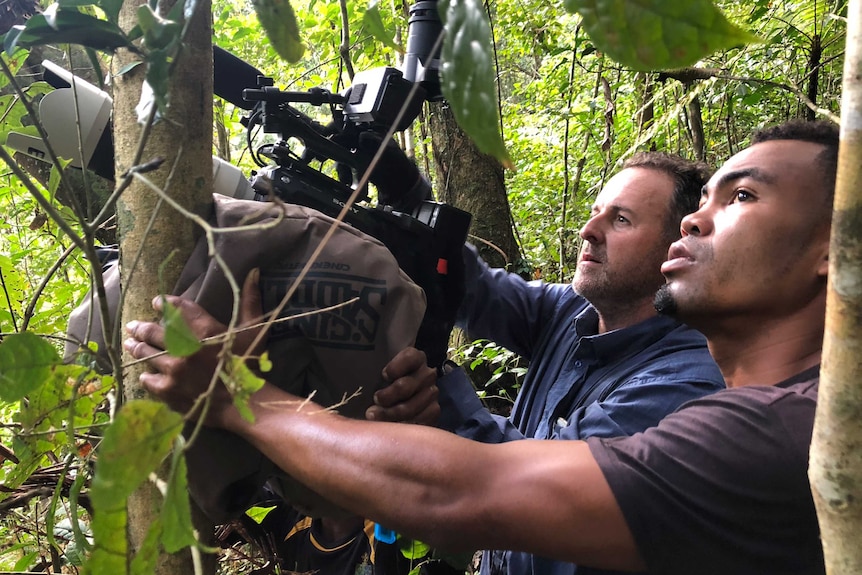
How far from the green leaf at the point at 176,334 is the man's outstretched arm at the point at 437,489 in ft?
1.47

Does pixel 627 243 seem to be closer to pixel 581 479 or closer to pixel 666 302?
pixel 666 302

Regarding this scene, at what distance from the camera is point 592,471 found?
3.05 ft

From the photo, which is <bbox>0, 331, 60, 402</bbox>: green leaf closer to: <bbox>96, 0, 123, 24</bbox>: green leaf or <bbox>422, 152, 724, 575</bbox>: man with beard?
<bbox>96, 0, 123, 24</bbox>: green leaf

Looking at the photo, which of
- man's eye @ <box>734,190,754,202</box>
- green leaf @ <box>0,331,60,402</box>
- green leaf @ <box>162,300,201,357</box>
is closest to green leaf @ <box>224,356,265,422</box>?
green leaf @ <box>162,300,201,357</box>

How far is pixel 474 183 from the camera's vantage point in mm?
2797

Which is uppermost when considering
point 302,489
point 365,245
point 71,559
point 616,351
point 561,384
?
point 365,245

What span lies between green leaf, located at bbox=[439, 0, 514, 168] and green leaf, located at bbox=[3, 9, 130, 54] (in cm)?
37

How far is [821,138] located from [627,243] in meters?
0.55

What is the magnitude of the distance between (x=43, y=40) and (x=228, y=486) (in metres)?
0.61

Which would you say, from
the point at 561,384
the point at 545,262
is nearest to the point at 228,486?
the point at 561,384

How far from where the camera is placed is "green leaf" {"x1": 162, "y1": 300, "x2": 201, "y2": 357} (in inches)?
16.6

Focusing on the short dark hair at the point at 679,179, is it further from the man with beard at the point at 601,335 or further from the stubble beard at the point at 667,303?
the stubble beard at the point at 667,303

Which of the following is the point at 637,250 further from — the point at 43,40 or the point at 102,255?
the point at 43,40

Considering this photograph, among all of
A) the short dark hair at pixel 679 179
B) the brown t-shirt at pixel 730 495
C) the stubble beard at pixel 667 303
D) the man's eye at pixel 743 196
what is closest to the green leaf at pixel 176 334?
the brown t-shirt at pixel 730 495
